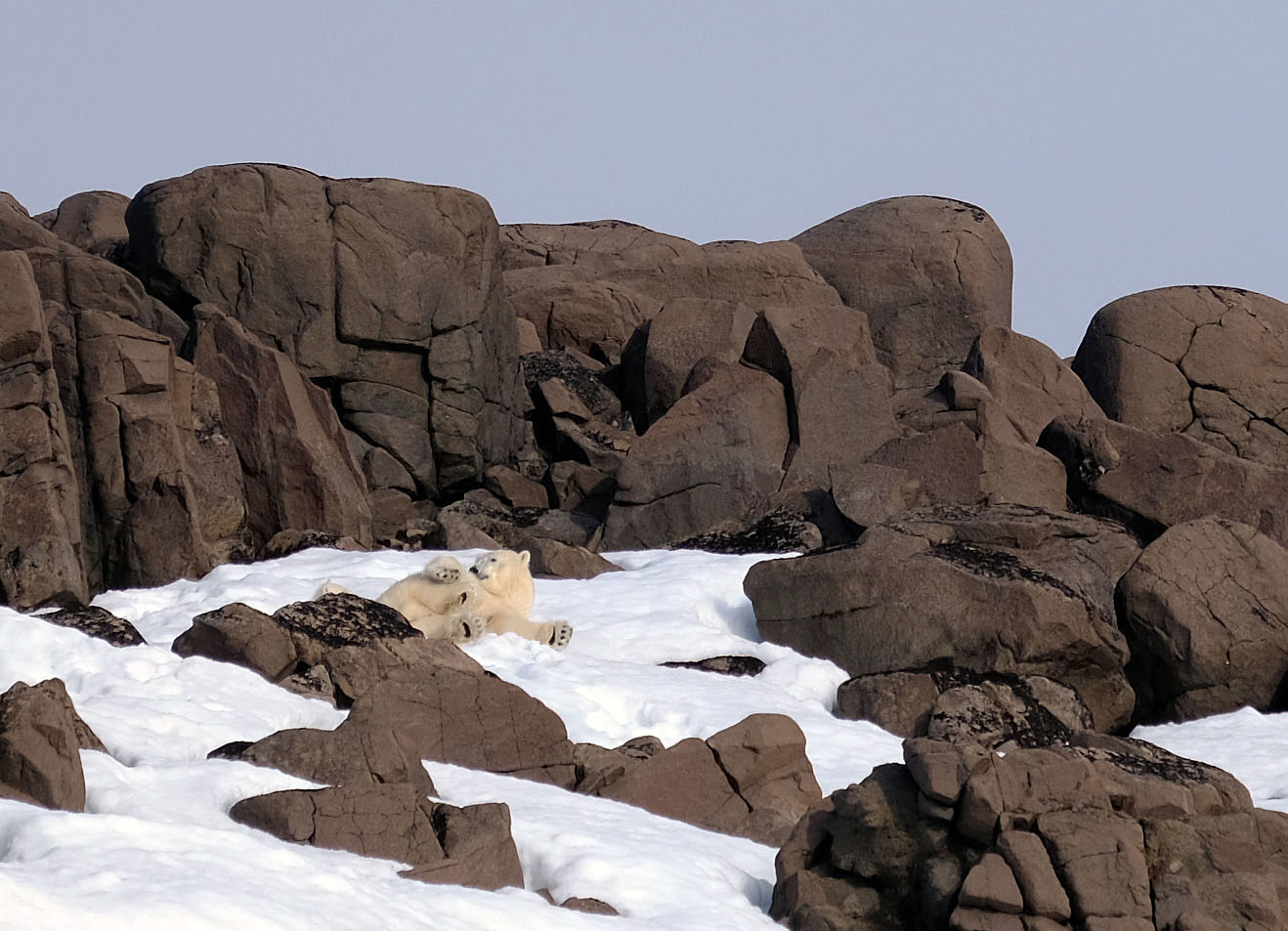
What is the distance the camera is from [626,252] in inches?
1163

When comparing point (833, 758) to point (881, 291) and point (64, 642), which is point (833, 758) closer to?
point (64, 642)

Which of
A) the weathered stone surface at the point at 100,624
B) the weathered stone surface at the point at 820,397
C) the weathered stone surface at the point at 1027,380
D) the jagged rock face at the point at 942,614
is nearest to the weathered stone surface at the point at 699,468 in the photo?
the weathered stone surface at the point at 820,397

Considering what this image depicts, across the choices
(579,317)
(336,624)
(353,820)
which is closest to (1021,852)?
(353,820)

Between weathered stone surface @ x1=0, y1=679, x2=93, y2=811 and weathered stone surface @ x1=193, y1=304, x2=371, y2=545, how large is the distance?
10054 mm

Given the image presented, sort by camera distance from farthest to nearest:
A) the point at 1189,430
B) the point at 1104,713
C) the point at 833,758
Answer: the point at 1189,430 → the point at 1104,713 → the point at 833,758

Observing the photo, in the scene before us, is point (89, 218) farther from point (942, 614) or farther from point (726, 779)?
point (726, 779)

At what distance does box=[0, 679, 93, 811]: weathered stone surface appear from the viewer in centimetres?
654

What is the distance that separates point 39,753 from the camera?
6.61 metres

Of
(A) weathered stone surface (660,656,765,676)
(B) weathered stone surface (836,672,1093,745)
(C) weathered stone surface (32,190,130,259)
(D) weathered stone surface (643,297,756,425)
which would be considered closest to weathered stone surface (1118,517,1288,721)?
(B) weathered stone surface (836,672,1093,745)

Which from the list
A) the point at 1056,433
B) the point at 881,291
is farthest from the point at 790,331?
the point at 881,291

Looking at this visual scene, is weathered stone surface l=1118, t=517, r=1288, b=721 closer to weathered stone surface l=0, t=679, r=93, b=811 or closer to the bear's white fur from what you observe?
the bear's white fur

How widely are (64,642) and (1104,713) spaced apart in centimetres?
773

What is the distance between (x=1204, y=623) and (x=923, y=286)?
14919mm

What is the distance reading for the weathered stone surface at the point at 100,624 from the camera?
10180 mm
